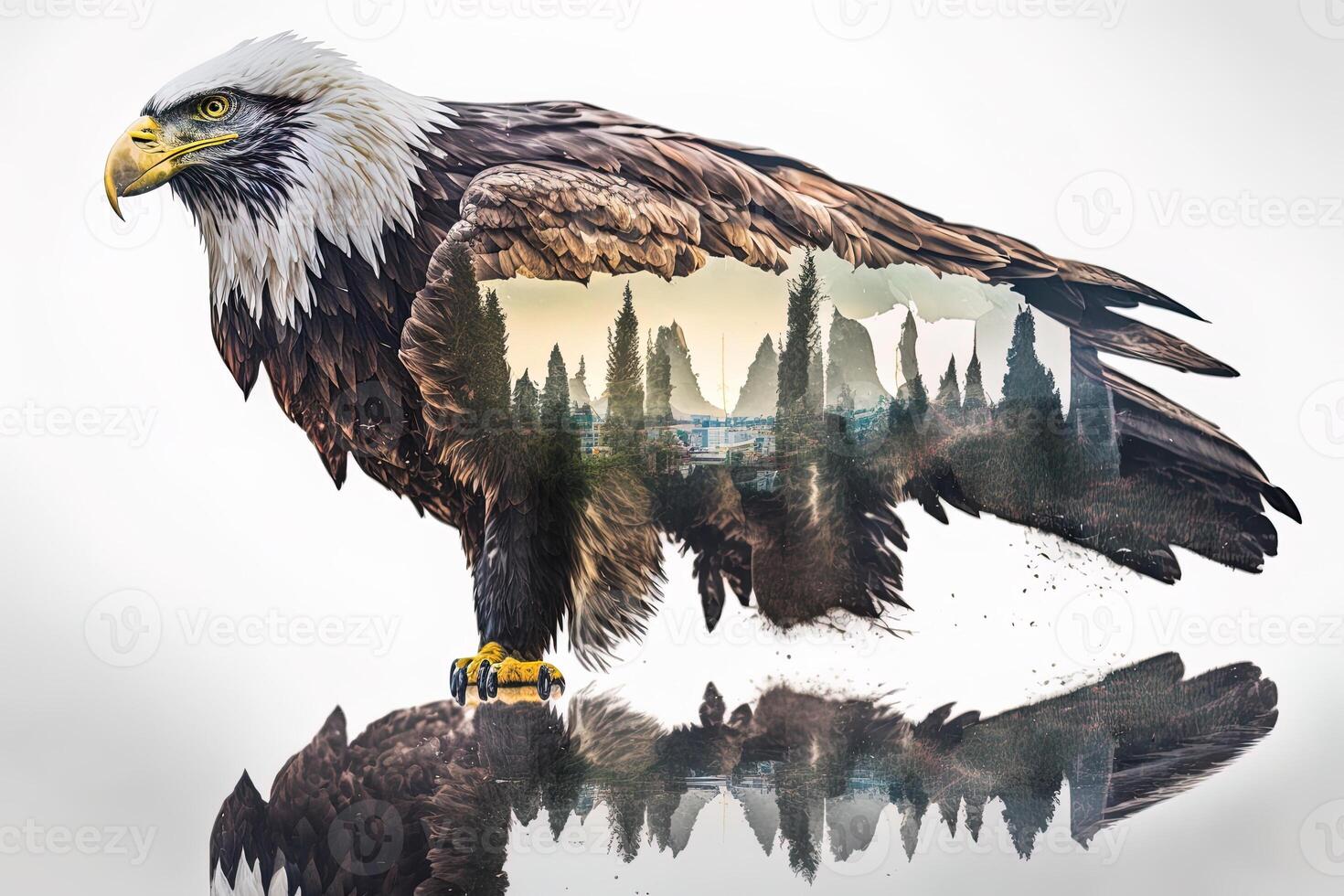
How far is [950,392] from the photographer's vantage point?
188 inches

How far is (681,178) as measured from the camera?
468 cm

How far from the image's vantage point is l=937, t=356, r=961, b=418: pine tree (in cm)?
478

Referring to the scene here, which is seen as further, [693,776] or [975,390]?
[975,390]

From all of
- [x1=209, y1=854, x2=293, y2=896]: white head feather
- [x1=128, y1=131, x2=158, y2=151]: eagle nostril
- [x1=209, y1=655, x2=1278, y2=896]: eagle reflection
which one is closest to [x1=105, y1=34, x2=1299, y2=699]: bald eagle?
[x1=128, y1=131, x2=158, y2=151]: eagle nostril

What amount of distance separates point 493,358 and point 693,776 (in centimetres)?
156

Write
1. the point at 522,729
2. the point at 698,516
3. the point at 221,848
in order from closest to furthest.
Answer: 1. the point at 221,848
2. the point at 522,729
3. the point at 698,516

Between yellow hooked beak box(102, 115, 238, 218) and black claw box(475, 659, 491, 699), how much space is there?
6.63 ft

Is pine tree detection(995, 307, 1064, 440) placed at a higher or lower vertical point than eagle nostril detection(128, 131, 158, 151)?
lower

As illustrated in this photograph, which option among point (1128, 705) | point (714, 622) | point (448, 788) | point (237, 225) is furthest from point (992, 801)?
point (237, 225)

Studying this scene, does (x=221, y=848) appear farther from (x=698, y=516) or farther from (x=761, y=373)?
(x=761, y=373)

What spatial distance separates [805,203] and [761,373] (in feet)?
2.12

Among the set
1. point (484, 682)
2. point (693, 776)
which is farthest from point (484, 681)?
point (693, 776)

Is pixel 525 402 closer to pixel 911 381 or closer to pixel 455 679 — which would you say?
pixel 455 679

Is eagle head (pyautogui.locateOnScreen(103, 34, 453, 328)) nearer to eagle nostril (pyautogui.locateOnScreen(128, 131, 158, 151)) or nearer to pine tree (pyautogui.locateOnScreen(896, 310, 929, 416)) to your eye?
eagle nostril (pyautogui.locateOnScreen(128, 131, 158, 151))
